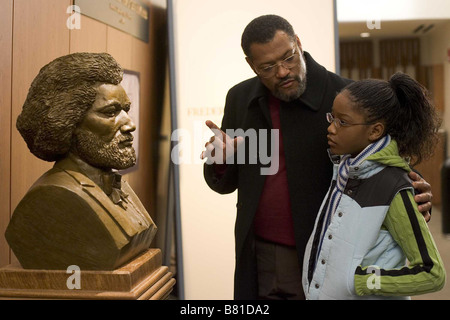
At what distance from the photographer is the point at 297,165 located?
70.3 inches

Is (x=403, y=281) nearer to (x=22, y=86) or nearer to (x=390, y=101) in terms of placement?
(x=390, y=101)

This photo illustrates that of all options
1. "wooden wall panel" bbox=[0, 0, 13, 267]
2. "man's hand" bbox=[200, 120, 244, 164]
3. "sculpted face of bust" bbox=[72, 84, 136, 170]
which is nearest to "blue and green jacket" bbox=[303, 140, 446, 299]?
"man's hand" bbox=[200, 120, 244, 164]

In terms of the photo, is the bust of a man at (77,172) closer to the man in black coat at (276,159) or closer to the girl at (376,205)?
the man in black coat at (276,159)

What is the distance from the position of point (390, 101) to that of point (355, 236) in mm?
399

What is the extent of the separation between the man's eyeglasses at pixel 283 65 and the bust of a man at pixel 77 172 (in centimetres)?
48

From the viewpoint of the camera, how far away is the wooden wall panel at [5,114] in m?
1.75

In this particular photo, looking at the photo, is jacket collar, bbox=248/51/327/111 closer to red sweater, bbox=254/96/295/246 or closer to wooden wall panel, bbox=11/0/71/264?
red sweater, bbox=254/96/295/246

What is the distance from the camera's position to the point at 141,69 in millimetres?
3207

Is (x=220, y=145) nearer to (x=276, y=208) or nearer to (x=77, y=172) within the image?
(x=276, y=208)

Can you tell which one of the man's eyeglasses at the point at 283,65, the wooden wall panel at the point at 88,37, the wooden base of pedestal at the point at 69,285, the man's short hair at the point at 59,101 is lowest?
the wooden base of pedestal at the point at 69,285

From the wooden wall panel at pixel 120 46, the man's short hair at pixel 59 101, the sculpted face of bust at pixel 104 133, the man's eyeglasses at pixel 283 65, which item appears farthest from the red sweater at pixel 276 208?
the wooden wall panel at pixel 120 46

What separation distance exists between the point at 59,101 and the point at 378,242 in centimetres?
98

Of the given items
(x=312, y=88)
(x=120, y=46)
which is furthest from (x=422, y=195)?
(x=120, y=46)

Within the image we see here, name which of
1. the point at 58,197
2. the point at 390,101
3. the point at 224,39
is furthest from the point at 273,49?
the point at 224,39
